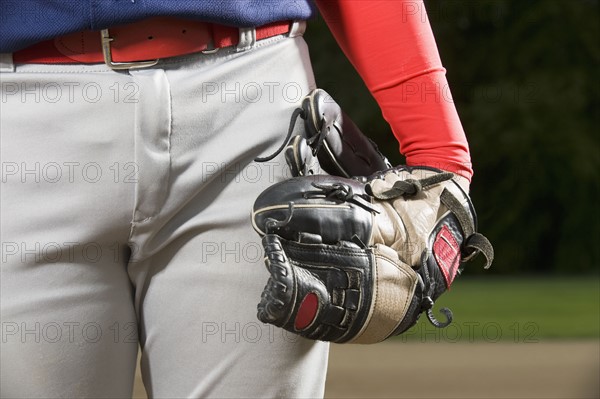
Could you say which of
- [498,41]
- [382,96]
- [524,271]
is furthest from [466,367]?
[498,41]

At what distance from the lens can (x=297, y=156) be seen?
80cm

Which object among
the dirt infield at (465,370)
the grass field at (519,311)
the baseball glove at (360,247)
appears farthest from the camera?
the grass field at (519,311)

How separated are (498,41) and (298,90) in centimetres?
842

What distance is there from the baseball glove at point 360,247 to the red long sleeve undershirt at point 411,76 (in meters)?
0.04

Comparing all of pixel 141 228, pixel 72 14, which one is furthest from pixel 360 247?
pixel 72 14

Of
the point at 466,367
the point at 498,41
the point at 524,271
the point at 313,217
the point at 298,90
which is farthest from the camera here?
the point at 498,41

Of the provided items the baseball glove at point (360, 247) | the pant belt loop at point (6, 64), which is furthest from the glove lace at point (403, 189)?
the pant belt loop at point (6, 64)

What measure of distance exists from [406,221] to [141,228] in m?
0.22

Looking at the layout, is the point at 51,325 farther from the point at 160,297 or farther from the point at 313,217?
the point at 313,217

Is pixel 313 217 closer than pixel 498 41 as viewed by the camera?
Yes

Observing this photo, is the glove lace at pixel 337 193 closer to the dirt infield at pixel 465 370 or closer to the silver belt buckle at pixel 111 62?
the silver belt buckle at pixel 111 62

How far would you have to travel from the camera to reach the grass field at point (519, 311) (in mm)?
4629

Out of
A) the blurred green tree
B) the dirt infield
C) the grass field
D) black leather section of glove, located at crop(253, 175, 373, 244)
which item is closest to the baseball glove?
black leather section of glove, located at crop(253, 175, 373, 244)

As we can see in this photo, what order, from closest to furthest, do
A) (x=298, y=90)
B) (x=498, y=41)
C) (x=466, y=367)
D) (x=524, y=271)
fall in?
(x=298, y=90)
(x=466, y=367)
(x=524, y=271)
(x=498, y=41)
